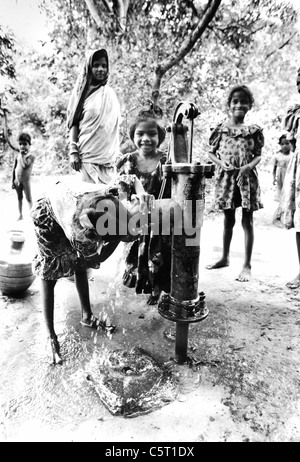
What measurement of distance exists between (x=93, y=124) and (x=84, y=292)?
5.49 feet

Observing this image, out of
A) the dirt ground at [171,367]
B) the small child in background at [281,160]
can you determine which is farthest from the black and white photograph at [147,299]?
the small child in background at [281,160]

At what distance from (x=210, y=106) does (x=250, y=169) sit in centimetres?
442

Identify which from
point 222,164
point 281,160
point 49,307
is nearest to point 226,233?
point 222,164

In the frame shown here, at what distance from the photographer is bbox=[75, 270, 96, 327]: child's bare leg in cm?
243

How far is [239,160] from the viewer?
11.1 ft

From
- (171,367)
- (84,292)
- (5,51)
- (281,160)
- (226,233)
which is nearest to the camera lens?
(171,367)

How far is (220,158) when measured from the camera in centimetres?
350

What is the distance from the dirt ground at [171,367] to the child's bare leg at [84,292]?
109 mm

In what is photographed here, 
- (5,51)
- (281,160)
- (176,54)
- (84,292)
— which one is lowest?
(84,292)

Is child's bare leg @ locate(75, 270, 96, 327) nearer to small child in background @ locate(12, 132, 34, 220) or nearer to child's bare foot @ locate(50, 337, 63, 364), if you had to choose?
child's bare foot @ locate(50, 337, 63, 364)

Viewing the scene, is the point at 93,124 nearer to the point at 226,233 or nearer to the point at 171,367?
the point at 226,233

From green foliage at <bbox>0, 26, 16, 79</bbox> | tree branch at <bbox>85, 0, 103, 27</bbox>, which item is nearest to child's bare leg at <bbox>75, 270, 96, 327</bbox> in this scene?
green foliage at <bbox>0, 26, 16, 79</bbox>
